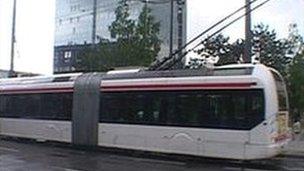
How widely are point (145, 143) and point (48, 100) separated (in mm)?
6324

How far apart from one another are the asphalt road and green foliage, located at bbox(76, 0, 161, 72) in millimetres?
14777

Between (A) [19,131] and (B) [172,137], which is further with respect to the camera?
(A) [19,131]

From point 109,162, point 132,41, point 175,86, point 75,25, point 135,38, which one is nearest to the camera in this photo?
point 109,162

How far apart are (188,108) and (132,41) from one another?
1885cm

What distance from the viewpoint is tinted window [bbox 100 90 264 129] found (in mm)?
19125

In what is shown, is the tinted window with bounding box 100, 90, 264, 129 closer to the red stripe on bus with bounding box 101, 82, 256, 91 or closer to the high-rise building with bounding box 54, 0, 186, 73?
the red stripe on bus with bounding box 101, 82, 256, 91

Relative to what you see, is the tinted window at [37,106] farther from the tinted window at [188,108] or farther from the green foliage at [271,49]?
the green foliage at [271,49]

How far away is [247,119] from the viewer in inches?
751

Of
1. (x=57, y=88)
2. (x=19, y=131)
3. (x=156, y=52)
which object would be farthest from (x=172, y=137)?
(x=156, y=52)

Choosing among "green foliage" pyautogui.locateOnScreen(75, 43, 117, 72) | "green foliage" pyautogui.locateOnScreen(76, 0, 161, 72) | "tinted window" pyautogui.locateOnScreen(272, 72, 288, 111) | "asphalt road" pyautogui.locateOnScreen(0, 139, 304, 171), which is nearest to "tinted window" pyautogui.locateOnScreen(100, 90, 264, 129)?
"tinted window" pyautogui.locateOnScreen(272, 72, 288, 111)

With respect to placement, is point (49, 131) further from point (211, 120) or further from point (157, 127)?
point (211, 120)

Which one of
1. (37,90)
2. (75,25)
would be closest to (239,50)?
(37,90)

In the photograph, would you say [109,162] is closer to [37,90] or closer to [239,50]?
[37,90]

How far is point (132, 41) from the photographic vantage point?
39156mm
